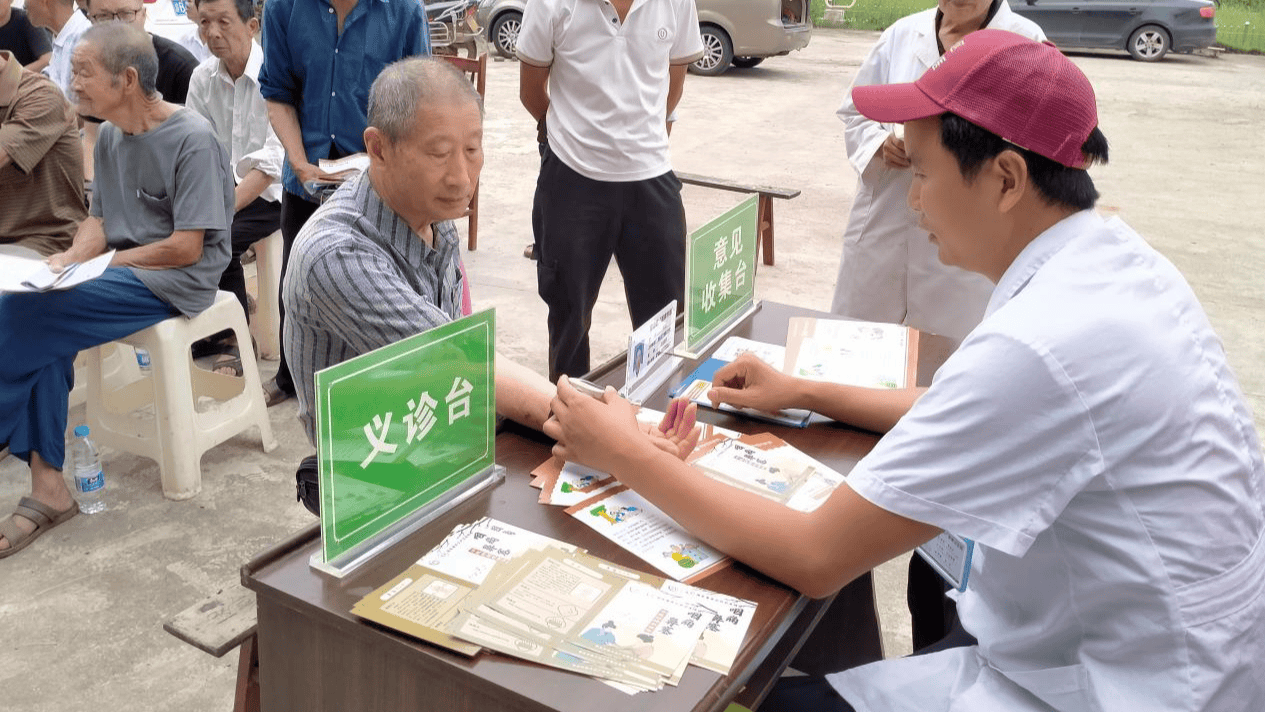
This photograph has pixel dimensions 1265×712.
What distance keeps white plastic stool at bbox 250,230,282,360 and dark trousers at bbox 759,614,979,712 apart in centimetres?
296

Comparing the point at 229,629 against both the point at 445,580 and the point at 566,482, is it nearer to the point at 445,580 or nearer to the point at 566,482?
the point at 445,580

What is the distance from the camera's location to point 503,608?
125 cm

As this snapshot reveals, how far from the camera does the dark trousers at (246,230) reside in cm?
378

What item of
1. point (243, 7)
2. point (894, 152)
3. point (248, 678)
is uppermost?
point (243, 7)

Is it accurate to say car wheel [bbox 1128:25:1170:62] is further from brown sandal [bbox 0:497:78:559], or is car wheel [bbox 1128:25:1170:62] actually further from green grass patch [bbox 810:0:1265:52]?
brown sandal [bbox 0:497:78:559]

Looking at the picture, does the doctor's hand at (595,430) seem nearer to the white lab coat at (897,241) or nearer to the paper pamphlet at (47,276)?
the white lab coat at (897,241)

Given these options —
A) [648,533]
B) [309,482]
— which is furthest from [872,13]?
[648,533]

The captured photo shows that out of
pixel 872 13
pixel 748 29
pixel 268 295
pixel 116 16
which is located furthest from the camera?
pixel 872 13

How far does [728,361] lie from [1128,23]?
1322 centimetres

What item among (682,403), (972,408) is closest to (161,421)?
(682,403)

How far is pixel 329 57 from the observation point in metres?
3.29

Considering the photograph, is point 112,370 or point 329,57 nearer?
point 329,57

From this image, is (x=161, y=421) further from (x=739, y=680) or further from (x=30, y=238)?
(x=739, y=680)

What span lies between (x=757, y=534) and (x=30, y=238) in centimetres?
310
